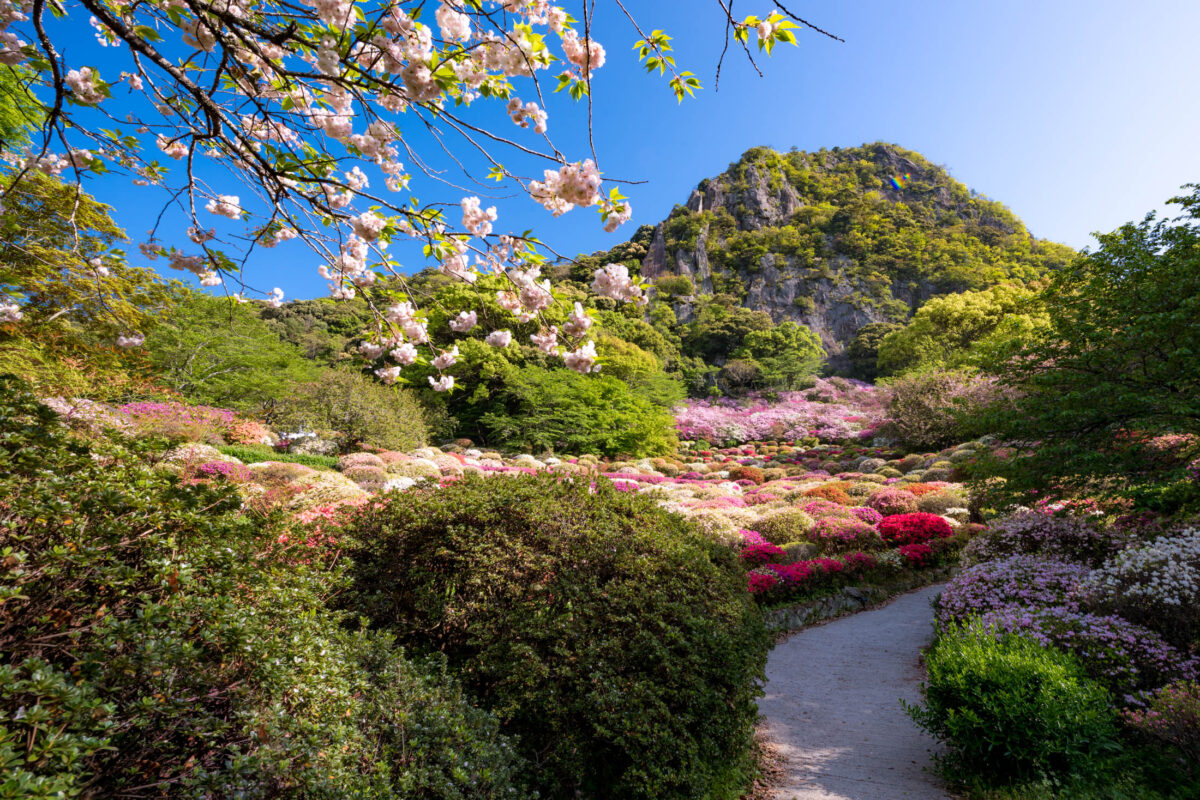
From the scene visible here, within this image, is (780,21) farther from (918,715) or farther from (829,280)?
(829,280)

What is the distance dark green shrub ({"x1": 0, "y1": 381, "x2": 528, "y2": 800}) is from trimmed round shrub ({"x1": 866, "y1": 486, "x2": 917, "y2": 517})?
36.8 feet

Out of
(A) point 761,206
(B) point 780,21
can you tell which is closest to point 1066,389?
(B) point 780,21

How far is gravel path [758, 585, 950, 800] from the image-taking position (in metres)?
3.18

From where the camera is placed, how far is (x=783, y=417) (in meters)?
26.6

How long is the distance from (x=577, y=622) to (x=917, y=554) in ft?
27.1

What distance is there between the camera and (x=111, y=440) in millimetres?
2111

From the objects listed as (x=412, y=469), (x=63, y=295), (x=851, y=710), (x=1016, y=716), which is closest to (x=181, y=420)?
(x=63, y=295)

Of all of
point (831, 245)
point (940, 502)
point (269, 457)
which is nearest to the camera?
point (940, 502)

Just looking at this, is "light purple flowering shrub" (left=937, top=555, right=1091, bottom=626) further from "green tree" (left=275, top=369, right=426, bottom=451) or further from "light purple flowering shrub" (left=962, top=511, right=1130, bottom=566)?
"green tree" (left=275, top=369, right=426, bottom=451)

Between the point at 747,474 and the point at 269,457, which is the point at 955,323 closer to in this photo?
the point at 747,474

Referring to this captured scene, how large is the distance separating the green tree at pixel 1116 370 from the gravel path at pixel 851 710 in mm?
2759

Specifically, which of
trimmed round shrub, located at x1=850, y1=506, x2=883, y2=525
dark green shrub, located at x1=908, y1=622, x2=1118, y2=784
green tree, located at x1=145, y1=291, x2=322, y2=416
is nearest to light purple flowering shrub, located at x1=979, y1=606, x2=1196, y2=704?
dark green shrub, located at x1=908, y1=622, x2=1118, y2=784

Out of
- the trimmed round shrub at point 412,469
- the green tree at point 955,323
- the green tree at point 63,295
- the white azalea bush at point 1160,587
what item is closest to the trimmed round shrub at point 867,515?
the white azalea bush at point 1160,587

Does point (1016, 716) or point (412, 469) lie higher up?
point (412, 469)
